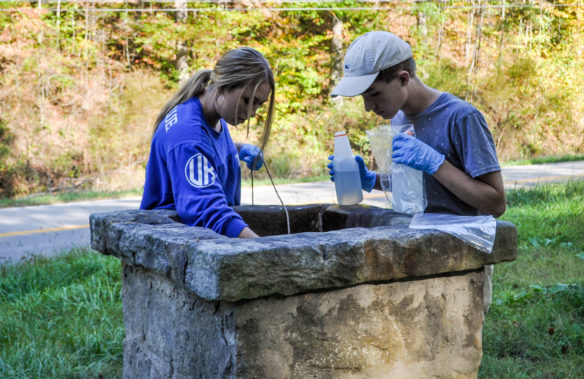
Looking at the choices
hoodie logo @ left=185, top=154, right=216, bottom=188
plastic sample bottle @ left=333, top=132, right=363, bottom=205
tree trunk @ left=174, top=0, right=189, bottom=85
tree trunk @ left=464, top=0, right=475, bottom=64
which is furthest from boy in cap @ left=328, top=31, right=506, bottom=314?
tree trunk @ left=464, top=0, right=475, bottom=64

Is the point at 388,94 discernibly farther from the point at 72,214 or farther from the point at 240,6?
the point at 240,6

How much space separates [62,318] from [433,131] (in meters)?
2.85

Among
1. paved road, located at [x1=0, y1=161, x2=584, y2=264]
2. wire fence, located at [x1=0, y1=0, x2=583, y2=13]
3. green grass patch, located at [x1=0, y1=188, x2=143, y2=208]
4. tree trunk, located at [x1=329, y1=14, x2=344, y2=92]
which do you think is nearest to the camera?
paved road, located at [x1=0, y1=161, x2=584, y2=264]

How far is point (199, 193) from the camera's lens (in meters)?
2.26

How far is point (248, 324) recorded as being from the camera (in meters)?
1.76

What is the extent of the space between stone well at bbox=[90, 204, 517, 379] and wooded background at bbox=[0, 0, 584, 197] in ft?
34.1

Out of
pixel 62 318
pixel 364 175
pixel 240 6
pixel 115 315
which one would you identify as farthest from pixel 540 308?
pixel 240 6

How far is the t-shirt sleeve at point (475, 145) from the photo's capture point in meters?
2.15

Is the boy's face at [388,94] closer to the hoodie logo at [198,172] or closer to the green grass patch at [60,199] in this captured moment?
the hoodie logo at [198,172]

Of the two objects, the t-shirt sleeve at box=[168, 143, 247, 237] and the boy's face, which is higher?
the boy's face

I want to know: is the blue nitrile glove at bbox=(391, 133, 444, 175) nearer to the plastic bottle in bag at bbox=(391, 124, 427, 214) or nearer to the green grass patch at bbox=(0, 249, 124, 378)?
the plastic bottle in bag at bbox=(391, 124, 427, 214)

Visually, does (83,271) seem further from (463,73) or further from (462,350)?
(463,73)

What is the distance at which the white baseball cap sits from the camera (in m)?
2.26

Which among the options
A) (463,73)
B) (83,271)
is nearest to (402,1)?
(463,73)
